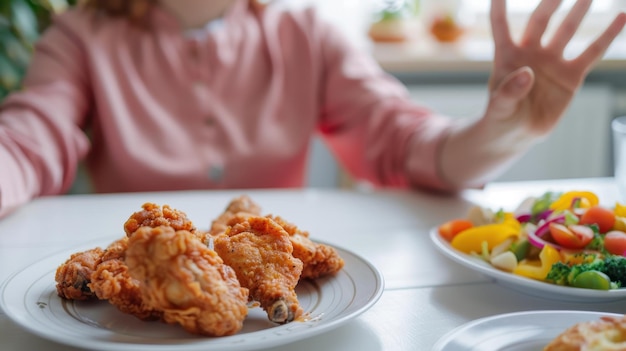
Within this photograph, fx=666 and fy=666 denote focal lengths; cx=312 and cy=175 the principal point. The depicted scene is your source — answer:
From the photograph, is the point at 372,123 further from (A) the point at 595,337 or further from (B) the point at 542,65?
(A) the point at 595,337

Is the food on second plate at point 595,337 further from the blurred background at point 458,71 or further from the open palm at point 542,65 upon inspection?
the blurred background at point 458,71

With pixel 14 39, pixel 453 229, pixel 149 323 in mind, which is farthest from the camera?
pixel 14 39

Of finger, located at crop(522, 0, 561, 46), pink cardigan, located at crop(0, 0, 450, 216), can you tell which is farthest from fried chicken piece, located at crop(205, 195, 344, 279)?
pink cardigan, located at crop(0, 0, 450, 216)

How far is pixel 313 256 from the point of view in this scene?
667 millimetres

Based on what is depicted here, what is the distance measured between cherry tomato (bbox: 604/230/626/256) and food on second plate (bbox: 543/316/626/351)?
0.23m

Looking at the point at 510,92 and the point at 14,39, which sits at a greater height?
the point at 510,92

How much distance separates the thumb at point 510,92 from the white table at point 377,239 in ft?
0.59

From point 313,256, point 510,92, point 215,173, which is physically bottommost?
point 215,173

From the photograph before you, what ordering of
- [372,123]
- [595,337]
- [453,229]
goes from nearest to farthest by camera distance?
1. [595,337]
2. [453,229]
3. [372,123]

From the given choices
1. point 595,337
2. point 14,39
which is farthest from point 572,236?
point 14,39

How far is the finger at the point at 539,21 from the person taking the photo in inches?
39.3

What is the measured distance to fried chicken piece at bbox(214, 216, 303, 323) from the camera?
570mm

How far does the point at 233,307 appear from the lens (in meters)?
0.53

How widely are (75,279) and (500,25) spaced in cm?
74
